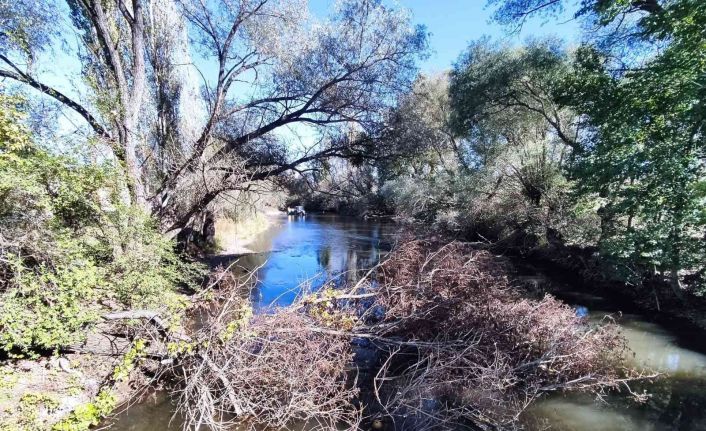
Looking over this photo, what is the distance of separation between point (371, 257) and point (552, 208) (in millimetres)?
8999

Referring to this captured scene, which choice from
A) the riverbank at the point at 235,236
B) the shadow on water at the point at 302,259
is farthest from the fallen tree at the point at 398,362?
the riverbank at the point at 235,236

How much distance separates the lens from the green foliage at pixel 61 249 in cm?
523

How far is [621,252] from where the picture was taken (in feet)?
32.8

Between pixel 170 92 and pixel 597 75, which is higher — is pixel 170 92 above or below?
below

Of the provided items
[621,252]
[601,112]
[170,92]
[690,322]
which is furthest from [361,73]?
[690,322]

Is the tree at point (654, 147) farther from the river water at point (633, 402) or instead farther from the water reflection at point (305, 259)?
the water reflection at point (305, 259)

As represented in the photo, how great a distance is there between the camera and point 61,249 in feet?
19.5

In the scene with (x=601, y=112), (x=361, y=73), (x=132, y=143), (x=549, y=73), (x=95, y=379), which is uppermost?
(x=549, y=73)

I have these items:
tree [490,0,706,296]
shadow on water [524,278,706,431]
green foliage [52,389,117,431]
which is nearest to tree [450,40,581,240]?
tree [490,0,706,296]

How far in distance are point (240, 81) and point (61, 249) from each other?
7.66m

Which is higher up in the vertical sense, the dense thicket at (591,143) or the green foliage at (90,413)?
the dense thicket at (591,143)

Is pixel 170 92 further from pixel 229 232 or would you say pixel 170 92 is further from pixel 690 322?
pixel 690 322

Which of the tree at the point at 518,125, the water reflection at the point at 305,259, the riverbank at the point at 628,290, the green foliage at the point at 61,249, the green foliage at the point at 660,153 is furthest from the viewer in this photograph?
the tree at the point at 518,125

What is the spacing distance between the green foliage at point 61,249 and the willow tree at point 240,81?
2677 millimetres
